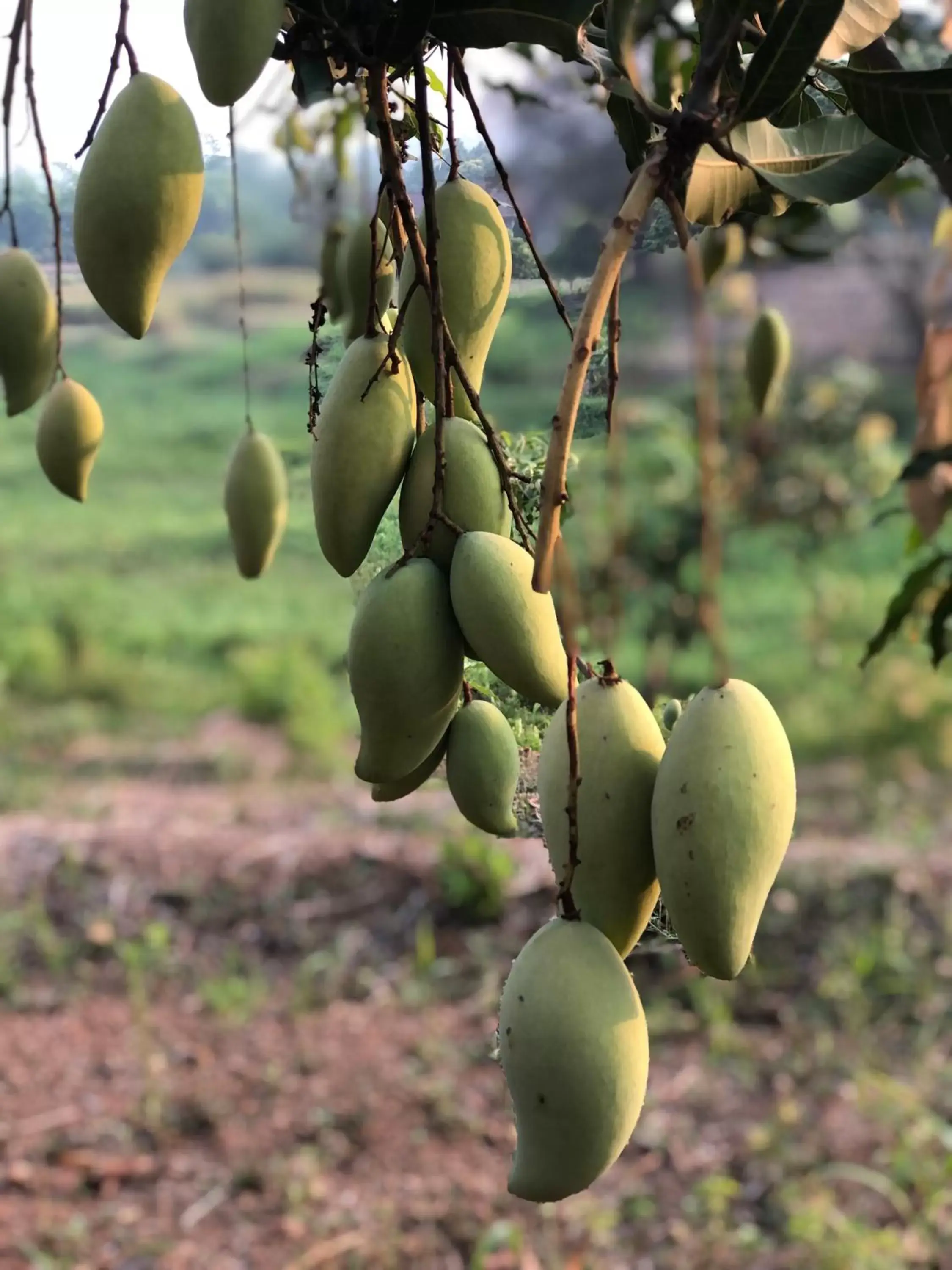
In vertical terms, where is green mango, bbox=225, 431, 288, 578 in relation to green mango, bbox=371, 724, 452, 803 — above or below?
below

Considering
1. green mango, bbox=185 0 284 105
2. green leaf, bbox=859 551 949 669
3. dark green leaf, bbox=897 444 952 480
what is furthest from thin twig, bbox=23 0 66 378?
green leaf, bbox=859 551 949 669

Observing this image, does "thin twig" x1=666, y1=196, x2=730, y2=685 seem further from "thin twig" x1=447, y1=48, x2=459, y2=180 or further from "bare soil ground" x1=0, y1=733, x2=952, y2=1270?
"bare soil ground" x1=0, y1=733, x2=952, y2=1270

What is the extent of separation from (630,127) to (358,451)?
0.17m

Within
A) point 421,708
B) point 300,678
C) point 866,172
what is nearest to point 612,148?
point 866,172

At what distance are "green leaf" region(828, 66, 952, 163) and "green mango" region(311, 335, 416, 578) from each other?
0.62ft

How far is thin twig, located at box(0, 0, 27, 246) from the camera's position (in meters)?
0.57

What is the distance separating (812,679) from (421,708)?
9.33 ft

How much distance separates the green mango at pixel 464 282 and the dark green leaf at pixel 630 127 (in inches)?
2.2

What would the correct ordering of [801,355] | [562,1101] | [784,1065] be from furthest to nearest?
[801,355] < [784,1065] < [562,1101]

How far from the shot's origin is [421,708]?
462mm

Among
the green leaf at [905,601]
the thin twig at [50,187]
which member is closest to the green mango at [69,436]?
the thin twig at [50,187]

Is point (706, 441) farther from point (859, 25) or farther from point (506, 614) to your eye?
point (859, 25)

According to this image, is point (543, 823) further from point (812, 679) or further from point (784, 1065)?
point (812, 679)

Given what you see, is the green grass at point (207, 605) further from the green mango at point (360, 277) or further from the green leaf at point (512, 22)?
the green leaf at point (512, 22)
